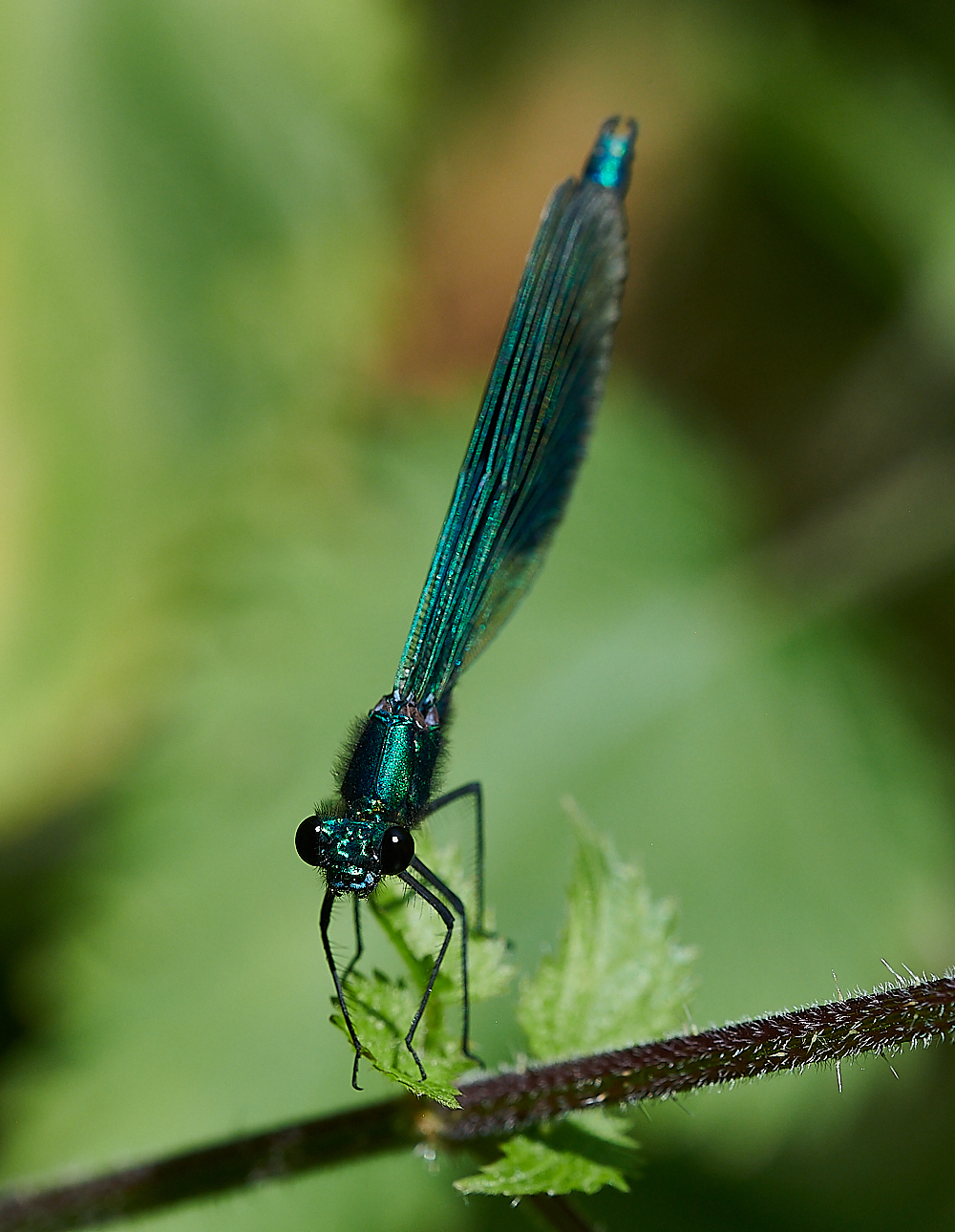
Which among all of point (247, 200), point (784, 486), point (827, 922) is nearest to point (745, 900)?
point (827, 922)

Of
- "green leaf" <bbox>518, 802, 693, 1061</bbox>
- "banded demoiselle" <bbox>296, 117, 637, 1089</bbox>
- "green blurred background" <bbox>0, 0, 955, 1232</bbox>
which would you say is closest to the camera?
"green leaf" <bbox>518, 802, 693, 1061</bbox>

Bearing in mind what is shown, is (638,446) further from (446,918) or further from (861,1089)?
(446,918)

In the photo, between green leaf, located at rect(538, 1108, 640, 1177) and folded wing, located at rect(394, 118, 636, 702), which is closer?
green leaf, located at rect(538, 1108, 640, 1177)

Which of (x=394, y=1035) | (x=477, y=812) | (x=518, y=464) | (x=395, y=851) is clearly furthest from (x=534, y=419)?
(x=394, y=1035)

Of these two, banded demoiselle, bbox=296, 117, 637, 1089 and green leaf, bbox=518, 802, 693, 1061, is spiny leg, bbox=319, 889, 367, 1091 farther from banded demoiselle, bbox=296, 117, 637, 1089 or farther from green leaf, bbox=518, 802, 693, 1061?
green leaf, bbox=518, 802, 693, 1061

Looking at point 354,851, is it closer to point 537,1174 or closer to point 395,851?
point 395,851

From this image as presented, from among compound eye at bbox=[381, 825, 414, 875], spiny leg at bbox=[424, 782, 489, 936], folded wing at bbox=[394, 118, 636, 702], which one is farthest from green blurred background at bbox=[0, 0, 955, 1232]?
compound eye at bbox=[381, 825, 414, 875]
